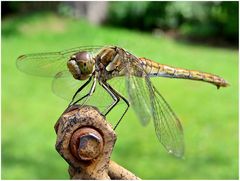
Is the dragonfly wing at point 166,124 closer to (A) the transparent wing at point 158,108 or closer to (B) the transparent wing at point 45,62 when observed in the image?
(A) the transparent wing at point 158,108

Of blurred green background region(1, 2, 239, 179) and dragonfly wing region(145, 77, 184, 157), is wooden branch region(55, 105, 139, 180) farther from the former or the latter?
blurred green background region(1, 2, 239, 179)

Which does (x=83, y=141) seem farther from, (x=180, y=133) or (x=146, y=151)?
(x=146, y=151)

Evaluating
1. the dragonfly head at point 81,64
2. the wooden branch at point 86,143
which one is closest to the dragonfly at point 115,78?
the dragonfly head at point 81,64

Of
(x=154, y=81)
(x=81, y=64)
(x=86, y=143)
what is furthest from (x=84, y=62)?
(x=154, y=81)

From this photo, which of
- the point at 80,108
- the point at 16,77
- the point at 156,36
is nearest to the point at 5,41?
the point at 16,77

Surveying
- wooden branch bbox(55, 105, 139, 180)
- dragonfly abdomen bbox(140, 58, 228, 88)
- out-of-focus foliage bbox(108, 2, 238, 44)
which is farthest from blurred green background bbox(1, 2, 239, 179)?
wooden branch bbox(55, 105, 139, 180)

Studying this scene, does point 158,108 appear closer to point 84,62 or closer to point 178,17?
point 84,62
